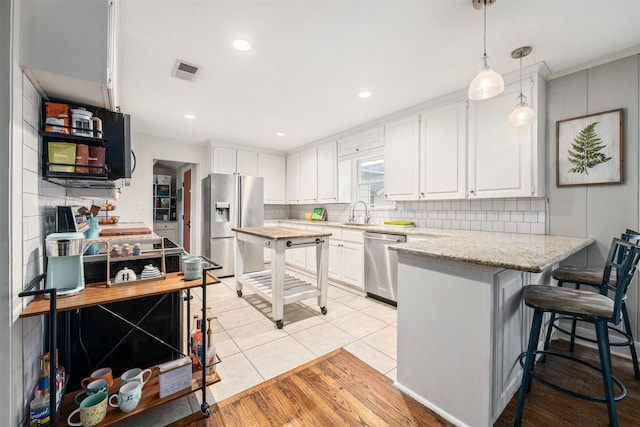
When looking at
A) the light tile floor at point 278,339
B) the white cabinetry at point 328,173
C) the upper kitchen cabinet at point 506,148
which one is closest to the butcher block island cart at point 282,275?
the light tile floor at point 278,339

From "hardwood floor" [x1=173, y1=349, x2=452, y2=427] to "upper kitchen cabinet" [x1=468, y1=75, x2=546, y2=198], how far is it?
6.78 ft

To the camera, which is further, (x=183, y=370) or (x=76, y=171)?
(x=183, y=370)

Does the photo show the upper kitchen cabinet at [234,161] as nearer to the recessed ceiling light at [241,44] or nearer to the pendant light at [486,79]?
the recessed ceiling light at [241,44]

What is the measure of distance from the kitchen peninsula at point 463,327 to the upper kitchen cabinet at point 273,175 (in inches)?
170

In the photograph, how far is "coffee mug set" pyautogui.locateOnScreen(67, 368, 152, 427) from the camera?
119 cm

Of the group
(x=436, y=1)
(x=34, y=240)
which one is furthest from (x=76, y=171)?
(x=436, y=1)

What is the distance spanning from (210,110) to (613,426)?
428 cm

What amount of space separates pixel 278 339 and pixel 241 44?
244cm

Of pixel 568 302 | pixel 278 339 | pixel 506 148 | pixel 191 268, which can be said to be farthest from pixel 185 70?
pixel 568 302

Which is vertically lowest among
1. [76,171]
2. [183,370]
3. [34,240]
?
[183,370]

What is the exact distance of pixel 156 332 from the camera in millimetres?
1746

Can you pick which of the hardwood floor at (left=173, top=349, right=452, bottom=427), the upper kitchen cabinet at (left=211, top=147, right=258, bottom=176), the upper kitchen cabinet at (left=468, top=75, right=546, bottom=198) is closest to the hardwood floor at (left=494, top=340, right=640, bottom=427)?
the hardwood floor at (left=173, top=349, right=452, bottom=427)

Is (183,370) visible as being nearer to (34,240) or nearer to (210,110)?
(34,240)

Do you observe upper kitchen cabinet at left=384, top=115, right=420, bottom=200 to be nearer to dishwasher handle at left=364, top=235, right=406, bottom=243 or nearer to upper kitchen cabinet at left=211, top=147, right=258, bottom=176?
dishwasher handle at left=364, top=235, right=406, bottom=243
